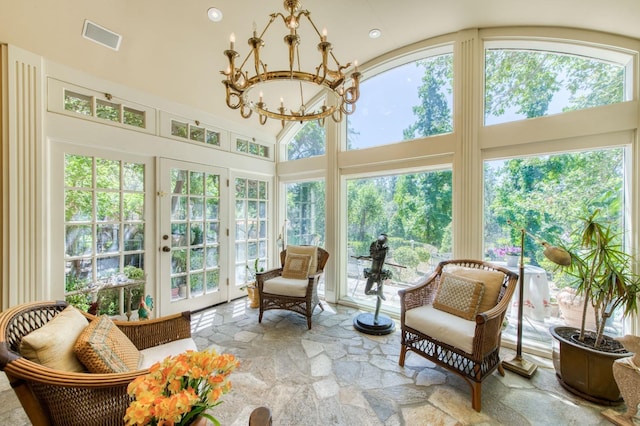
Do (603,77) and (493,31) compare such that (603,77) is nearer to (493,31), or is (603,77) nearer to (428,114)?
(493,31)

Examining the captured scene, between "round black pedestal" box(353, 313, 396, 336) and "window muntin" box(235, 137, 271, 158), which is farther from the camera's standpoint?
"window muntin" box(235, 137, 271, 158)

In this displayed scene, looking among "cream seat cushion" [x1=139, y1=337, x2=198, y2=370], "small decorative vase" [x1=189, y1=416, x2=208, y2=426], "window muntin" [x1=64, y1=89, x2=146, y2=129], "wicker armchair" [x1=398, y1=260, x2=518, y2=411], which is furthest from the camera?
"window muntin" [x1=64, y1=89, x2=146, y2=129]

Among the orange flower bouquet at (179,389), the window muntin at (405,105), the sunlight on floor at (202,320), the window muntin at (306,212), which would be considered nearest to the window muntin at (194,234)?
the sunlight on floor at (202,320)

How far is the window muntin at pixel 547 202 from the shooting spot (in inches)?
90.4

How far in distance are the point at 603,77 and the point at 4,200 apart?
544 cm

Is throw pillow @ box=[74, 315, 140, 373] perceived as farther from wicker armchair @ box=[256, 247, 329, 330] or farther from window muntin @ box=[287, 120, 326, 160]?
window muntin @ box=[287, 120, 326, 160]

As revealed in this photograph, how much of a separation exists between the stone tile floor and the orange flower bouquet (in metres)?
1.06

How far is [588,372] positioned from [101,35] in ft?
16.1

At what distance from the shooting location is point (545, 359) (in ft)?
7.88

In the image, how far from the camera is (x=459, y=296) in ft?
7.32

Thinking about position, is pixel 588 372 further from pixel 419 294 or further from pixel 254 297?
pixel 254 297

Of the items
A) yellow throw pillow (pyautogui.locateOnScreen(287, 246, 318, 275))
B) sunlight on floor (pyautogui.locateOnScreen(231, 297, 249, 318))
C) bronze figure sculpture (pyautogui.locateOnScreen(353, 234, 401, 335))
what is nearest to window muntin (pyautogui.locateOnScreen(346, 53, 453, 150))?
bronze figure sculpture (pyautogui.locateOnScreen(353, 234, 401, 335))

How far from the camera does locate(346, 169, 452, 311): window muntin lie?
314 centimetres

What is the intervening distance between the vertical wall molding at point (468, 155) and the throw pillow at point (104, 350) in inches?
116
